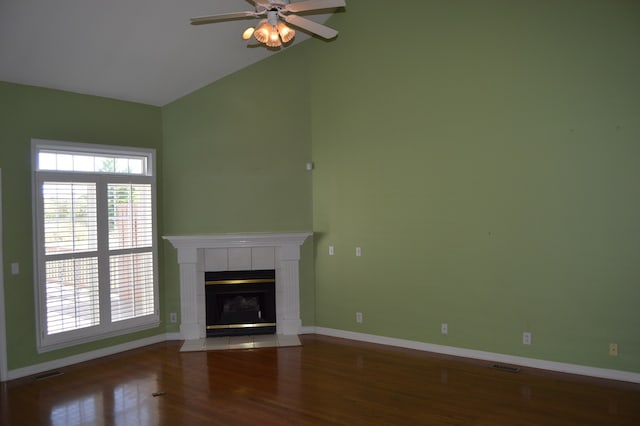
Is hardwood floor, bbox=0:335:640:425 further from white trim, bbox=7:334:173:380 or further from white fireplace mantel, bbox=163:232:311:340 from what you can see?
white fireplace mantel, bbox=163:232:311:340

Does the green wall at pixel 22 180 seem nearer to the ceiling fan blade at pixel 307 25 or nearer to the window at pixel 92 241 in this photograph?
the window at pixel 92 241

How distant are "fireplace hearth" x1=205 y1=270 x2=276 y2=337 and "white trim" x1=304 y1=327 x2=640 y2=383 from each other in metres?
0.59

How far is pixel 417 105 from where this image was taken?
17.1 feet

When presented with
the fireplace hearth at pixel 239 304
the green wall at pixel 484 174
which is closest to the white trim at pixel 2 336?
the fireplace hearth at pixel 239 304

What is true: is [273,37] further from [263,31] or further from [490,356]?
[490,356]

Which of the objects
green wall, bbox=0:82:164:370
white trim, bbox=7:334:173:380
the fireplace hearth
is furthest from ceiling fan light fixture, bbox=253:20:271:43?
white trim, bbox=7:334:173:380

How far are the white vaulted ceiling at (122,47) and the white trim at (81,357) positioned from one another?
9.69 feet

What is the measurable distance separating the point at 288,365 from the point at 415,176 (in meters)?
2.51

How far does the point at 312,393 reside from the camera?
163 inches

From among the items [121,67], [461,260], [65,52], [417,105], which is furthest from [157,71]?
[461,260]

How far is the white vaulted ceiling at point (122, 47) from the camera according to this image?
3975mm

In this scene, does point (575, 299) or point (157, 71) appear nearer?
point (575, 299)

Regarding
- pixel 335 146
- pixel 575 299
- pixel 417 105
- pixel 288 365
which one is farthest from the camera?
pixel 335 146

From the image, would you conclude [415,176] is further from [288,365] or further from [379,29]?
[288,365]
